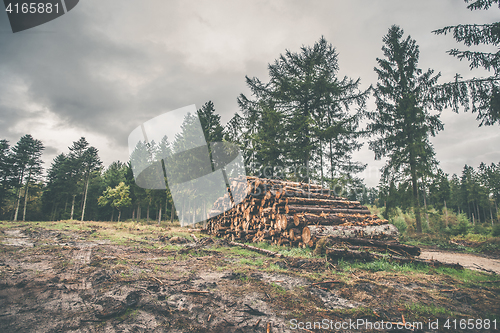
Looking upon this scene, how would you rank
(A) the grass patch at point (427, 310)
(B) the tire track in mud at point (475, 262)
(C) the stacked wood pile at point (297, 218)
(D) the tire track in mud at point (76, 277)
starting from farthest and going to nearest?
1. (C) the stacked wood pile at point (297, 218)
2. (B) the tire track in mud at point (475, 262)
3. (D) the tire track in mud at point (76, 277)
4. (A) the grass patch at point (427, 310)

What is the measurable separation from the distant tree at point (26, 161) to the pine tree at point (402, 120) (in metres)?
45.1

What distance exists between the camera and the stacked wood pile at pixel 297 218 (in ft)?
21.2

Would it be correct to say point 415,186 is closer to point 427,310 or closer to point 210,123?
point 427,310

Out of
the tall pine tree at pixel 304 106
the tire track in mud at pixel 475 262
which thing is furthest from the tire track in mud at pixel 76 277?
the tall pine tree at pixel 304 106

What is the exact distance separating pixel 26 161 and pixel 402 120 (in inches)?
1851

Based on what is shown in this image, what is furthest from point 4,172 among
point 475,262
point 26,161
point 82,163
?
point 475,262

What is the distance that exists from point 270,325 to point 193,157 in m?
20.8

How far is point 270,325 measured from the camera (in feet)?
7.20

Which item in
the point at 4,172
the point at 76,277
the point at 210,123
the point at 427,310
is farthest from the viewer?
the point at 4,172

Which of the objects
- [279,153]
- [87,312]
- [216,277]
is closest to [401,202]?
[279,153]

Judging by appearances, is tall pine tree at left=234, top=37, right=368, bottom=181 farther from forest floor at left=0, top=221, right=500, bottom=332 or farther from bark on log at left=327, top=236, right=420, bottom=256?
forest floor at left=0, top=221, right=500, bottom=332

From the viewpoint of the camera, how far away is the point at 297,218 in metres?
6.57

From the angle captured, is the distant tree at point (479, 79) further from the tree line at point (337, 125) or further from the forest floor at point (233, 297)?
the forest floor at point (233, 297)

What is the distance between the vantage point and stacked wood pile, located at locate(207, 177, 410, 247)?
646 cm
